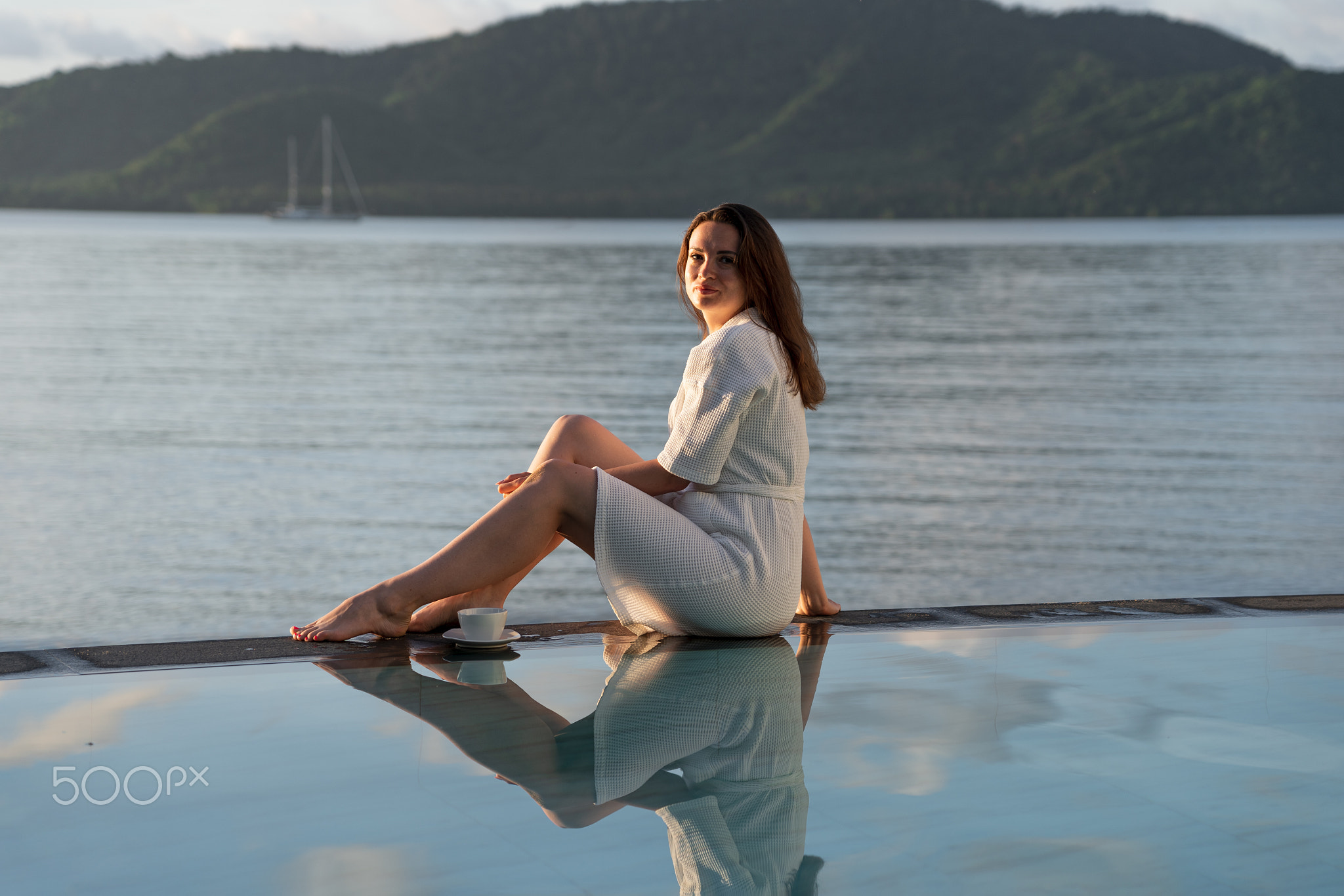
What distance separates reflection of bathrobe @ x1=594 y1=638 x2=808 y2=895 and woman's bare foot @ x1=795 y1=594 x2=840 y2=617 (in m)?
0.26

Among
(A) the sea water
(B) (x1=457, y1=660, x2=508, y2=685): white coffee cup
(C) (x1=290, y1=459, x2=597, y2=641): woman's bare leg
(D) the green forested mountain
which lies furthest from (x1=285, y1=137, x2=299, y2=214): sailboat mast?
(B) (x1=457, y1=660, x2=508, y2=685): white coffee cup

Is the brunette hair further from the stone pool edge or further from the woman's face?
the stone pool edge

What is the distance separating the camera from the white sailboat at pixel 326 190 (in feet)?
283

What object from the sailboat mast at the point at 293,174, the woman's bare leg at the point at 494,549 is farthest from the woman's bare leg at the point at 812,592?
the sailboat mast at the point at 293,174

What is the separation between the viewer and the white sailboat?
86250 millimetres

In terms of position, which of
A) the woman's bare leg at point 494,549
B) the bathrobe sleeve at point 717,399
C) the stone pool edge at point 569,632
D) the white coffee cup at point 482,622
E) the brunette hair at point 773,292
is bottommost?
the stone pool edge at point 569,632

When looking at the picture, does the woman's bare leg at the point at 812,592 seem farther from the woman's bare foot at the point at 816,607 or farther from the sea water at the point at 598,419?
the sea water at the point at 598,419

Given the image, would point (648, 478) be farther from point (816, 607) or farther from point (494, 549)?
point (816, 607)

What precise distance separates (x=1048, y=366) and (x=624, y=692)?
1424 centimetres

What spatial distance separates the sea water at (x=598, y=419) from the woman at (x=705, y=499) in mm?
3847

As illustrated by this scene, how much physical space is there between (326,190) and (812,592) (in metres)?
88.4

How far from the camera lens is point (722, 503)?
9.48 feet

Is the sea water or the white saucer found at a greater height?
the white saucer

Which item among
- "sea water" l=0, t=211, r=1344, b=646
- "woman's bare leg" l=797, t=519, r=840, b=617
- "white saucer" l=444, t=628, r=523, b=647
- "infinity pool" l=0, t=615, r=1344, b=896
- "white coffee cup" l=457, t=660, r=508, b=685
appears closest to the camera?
"infinity pool" l=0, t=615, r=1344, b=896
